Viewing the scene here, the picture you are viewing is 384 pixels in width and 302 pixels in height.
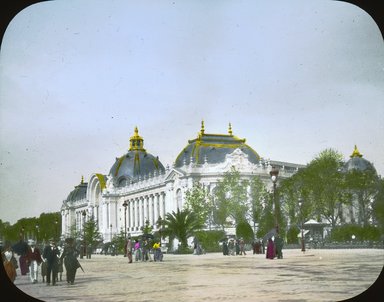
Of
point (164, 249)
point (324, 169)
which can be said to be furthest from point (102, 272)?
point (324, 169)

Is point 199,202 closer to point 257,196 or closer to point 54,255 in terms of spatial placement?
point 257,196

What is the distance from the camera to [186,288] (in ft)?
31.8

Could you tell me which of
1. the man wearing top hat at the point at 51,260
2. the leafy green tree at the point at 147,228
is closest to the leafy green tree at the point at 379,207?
the leafy green tree at the point at 147,228

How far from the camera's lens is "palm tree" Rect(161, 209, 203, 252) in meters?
11.3

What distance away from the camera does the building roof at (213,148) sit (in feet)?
36.7

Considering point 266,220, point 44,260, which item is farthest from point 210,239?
point 44,260

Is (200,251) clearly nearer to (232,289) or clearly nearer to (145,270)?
(145,270)

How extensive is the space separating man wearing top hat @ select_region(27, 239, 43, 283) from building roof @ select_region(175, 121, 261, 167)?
3.36m

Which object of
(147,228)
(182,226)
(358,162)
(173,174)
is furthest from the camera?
(147,228)

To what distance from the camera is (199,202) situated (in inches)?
453

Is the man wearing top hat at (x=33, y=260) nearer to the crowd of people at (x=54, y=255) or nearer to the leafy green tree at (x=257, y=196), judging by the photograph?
the crowd of people at (x=54, y=255)

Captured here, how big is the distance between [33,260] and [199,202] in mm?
3501

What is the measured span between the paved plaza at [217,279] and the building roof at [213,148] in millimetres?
2024

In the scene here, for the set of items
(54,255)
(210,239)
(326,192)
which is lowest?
(54,255)
